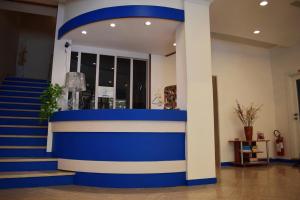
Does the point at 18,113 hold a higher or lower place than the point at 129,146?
higher

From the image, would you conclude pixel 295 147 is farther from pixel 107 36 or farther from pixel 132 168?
pixel 107 36

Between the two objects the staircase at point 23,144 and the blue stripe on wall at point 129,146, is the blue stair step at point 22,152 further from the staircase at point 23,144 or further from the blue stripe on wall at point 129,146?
the blue stripe on wall at point 129,146

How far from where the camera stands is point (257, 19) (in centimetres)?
561

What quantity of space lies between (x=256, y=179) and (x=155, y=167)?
2.14 metres

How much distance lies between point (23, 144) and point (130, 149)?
242 centimetres

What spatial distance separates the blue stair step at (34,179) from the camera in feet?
11.9

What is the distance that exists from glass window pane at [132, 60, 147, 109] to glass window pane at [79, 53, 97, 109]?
3.86ft

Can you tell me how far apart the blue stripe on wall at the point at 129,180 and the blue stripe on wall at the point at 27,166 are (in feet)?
2.35

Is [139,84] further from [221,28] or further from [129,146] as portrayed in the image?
[129,146]

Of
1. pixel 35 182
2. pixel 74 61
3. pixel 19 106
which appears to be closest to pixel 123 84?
pixel 74 61

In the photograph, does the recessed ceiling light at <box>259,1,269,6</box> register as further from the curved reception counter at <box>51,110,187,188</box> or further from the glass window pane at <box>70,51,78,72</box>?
the glass window pane at <box>70,51,78,72</box>

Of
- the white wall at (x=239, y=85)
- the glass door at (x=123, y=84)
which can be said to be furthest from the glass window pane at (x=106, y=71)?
the white wall at (x=239, y=85)

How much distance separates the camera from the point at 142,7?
14.7 ft

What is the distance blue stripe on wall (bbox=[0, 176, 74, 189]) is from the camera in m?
3.62
